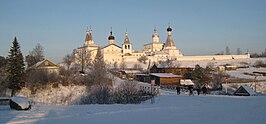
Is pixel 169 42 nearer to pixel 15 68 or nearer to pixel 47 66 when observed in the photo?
pixel 47 66

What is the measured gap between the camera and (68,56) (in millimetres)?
72375

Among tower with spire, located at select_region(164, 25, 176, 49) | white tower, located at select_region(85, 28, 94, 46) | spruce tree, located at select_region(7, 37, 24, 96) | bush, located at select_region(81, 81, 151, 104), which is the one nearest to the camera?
bush, located at select_region(81, 81, 151, 104)

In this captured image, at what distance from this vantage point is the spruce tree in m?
37.5

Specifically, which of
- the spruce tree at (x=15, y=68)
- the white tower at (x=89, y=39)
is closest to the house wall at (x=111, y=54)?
the white tower at (x=89, y=39)

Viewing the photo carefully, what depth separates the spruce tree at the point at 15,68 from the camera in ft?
123

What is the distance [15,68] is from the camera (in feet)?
125

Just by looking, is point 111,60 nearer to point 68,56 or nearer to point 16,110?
point 68,56

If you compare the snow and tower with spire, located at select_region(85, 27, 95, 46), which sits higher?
tower with spire, located at select_region(85, 27, 95, 46)

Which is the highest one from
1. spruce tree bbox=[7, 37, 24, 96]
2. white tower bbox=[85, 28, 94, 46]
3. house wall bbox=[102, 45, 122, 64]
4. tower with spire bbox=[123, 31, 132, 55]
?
white tower bbox=[85, 28, 94, 46]

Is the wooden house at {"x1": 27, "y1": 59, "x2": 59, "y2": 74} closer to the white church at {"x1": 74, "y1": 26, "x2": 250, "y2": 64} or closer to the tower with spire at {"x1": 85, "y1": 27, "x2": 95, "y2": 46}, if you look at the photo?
the white church at {"x1": 74, "y1": 26, "x2": 250, "y2": 64}

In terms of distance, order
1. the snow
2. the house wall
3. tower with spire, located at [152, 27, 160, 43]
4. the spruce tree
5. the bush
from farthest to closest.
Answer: tower with spire, located at [152, 27, 160, 43] < the house wall < the spruce tree < the bush < the snow

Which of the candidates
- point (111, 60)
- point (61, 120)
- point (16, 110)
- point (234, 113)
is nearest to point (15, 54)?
point (16, 110)

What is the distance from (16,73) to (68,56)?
34230 millimetres

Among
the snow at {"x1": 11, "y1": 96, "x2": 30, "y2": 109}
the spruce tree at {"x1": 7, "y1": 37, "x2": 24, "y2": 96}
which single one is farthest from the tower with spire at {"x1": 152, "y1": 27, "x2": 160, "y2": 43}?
the snow at {"x1": 11, "y1": 96, "x2": 30, "y2": 109}
